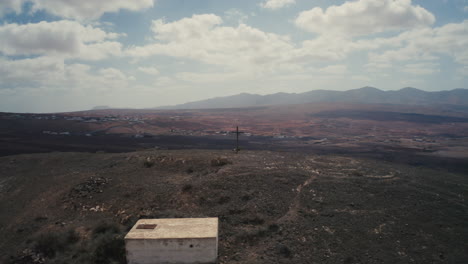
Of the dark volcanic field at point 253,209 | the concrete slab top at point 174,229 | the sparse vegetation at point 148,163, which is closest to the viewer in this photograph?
the concrete slab top at point 174,229

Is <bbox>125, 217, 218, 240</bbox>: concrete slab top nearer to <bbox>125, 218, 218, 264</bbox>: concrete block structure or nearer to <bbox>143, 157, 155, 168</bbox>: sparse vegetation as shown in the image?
<bbox>125, 218, 218, 264</bbox>: concrete block structure

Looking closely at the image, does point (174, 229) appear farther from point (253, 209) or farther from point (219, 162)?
point (219, 162)

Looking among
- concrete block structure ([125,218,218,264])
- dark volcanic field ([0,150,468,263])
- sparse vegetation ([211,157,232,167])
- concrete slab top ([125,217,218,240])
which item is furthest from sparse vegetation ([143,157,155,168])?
concrete block structure ([125,218,218,264])

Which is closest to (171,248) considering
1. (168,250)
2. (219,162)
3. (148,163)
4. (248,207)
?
(168,250)

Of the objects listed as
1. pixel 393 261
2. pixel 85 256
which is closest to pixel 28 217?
pixel 85 256

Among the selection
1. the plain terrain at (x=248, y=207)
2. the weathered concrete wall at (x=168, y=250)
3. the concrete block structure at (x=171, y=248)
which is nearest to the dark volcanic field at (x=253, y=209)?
the plain terrain at (x=248, y=207)

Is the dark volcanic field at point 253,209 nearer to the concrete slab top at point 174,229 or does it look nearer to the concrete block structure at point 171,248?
the concrete block structure at point 171,248
